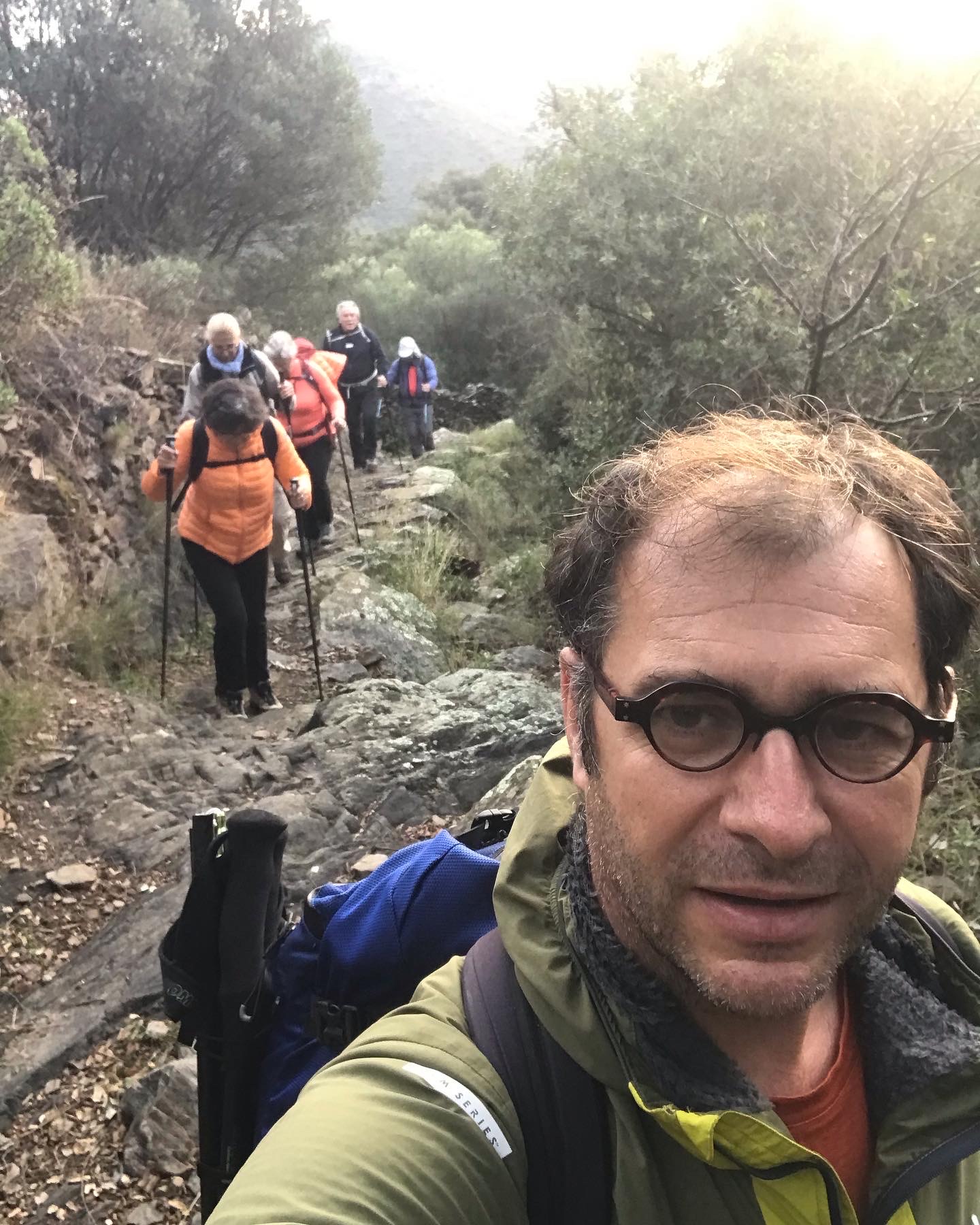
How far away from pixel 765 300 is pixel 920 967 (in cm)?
575

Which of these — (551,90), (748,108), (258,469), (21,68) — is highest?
(21,68)

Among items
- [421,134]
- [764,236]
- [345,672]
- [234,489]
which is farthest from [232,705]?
[421,134]

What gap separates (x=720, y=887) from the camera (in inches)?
47.8

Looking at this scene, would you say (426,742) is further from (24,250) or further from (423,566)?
(24,250)

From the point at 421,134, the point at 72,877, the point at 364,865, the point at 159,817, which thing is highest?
the point at 421,134

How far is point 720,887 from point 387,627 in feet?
21.1

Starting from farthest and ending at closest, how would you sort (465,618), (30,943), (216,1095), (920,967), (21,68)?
(21,68), (465,618), (30,943), (216,1095), (920,967)

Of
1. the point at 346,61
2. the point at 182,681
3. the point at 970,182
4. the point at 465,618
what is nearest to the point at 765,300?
the point at 970,182

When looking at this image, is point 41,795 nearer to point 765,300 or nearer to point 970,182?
point 765,300

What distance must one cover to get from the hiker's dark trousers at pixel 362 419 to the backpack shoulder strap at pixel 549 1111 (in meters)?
11.5

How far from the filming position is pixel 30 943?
409cm

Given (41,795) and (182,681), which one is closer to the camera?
(41,795)

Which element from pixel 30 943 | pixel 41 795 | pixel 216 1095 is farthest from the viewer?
pixel 41 795

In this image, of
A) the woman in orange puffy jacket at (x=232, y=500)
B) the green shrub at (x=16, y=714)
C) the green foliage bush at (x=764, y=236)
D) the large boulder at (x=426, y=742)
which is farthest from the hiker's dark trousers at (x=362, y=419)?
the green shrub at (x=16, y=714)
